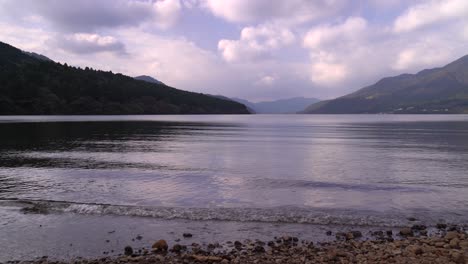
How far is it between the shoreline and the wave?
2.78 metres

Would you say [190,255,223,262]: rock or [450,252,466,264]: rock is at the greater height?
[190,255,223,262]: rock

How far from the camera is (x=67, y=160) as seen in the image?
143 ft

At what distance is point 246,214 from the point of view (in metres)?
20.5

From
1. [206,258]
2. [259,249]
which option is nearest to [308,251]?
[259,249]

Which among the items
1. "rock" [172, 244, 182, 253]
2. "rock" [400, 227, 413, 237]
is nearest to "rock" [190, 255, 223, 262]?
"rock" [172, 244, 182, 253]

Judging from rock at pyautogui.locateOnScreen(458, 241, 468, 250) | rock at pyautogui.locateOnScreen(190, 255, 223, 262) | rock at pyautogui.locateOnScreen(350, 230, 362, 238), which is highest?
rock at pyautogui.locateOnScreen(190, 255, 223, 262)

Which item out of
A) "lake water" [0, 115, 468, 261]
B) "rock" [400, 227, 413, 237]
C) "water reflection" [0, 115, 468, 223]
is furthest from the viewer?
"water reflection" [0, 115, 468, 223]

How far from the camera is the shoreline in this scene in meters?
13.3

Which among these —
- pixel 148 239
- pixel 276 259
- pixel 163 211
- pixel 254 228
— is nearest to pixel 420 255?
pixel 276 259

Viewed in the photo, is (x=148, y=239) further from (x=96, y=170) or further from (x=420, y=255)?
(x=96, y=170)

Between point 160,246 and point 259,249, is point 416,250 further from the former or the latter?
point 160,246

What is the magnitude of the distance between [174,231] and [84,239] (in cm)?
395

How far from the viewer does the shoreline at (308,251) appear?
43.5 ft

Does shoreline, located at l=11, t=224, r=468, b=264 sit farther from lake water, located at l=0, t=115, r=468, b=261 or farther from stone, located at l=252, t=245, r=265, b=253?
lake water, located at l=0, t=115, r=468, b=261
